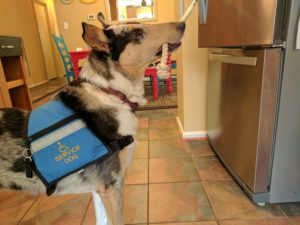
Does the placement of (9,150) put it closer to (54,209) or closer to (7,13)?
(54,209)

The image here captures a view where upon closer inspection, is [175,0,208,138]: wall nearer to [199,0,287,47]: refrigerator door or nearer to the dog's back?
[199,0,287,47]: refrigerator door

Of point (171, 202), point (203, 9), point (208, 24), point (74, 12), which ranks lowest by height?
point (171, 202)

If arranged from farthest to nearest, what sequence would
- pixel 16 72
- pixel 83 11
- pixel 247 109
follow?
pixel 83 11, pixel 16 72, pixel 247 109

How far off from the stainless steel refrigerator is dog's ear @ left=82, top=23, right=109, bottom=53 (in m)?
0.76

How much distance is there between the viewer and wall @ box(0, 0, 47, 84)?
5.21 meters

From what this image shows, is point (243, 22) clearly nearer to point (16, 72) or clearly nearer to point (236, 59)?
point (236, 59)

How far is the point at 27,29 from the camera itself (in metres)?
6.30

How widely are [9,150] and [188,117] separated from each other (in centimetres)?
178

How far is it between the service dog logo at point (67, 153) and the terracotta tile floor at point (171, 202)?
0.68m

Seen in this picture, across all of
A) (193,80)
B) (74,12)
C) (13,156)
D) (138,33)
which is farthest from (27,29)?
(13,156)

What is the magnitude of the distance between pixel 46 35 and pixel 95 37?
7.96 m

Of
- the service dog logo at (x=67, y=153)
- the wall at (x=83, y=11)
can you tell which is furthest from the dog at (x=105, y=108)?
the wall at (x=83, y=11)

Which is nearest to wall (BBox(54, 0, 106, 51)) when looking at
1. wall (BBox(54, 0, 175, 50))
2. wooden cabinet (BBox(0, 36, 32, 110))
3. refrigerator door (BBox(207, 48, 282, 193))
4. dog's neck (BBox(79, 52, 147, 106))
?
wall (BBox(54, 0, 175, 50))

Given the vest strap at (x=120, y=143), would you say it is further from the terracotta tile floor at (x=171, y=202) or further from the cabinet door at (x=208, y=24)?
the cabinet door at (x=208, y=24)
